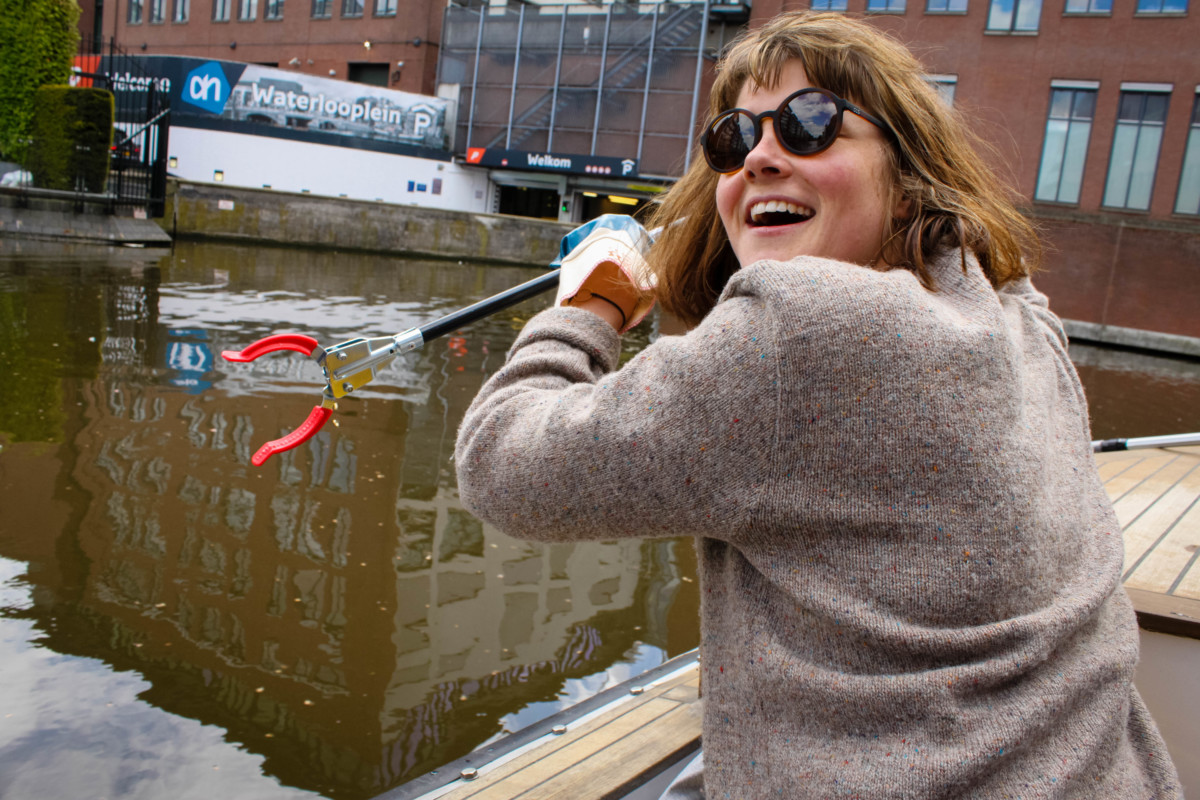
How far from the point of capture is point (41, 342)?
746 cm

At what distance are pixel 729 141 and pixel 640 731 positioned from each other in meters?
1.43

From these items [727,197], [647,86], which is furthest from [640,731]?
[647,86]

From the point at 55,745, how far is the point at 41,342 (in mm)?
5780

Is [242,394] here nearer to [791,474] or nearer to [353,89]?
[791,474]

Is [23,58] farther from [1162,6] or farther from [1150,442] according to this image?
[1162,6]

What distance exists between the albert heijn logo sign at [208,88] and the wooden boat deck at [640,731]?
3027 centimetres

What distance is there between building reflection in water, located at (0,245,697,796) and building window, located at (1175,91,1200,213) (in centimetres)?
2131

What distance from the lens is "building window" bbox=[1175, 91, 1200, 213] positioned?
21719 millimetres

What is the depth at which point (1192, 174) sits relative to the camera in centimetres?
2189

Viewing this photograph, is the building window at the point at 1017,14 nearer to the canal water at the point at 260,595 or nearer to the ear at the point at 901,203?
the canal water at the point at 260,595

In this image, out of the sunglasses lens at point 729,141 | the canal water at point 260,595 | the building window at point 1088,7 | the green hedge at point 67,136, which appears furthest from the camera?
the building window at point 1088,7

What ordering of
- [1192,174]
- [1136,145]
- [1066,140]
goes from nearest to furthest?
1. [1192,174]
2. [1136,145]
3. [1066,140]

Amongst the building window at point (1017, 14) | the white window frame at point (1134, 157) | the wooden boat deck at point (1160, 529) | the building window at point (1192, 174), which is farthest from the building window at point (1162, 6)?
the wooden boat deck at point (1160, 529)

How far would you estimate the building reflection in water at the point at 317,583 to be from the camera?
116 inches
